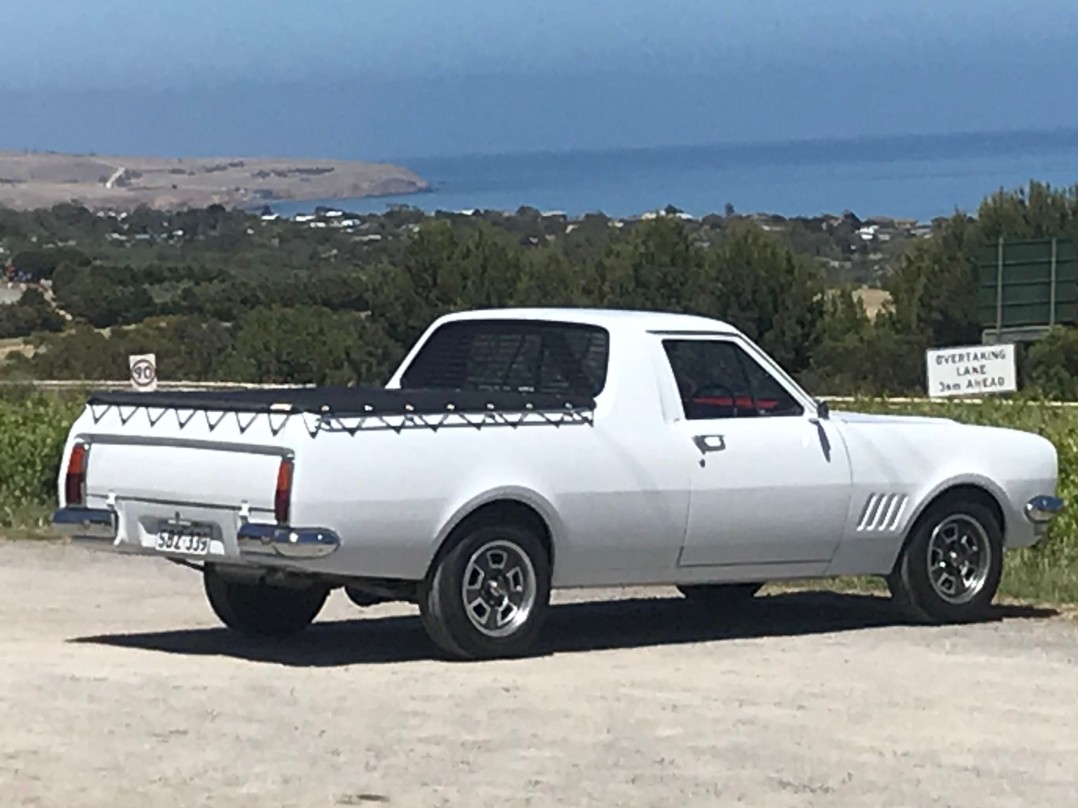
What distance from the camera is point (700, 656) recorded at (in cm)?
1186

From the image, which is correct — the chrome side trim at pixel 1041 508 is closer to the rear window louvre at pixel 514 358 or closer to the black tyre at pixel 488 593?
the rear window louvre at pixel 514 358

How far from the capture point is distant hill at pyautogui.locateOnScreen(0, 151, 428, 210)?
145 meters

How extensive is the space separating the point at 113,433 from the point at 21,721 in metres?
2.46

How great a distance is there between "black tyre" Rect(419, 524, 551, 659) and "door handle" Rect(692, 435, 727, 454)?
1.08m

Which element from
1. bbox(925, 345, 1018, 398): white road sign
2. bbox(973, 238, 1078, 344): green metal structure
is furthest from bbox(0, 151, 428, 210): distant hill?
bbox(925, 345, 1018, 398): white road sign

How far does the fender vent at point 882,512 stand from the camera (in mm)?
12664

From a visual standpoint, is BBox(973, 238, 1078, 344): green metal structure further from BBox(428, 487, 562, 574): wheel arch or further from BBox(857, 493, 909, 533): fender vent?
BBox(428, 487, 562, 574): wheel arch

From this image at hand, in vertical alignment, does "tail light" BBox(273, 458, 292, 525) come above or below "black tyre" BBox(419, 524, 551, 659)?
above

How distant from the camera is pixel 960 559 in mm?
13148

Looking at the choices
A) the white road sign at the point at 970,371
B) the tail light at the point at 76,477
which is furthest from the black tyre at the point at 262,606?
the white road sign at the point at 970,371

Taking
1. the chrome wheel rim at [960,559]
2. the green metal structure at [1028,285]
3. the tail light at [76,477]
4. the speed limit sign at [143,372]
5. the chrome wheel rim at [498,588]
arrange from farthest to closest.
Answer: the green metal structure at [1028,285], the speed limit sign at [143,372], the chrome wheel rim at [960,559], the tail light at [76,477], the chrome wheel rim at [498,588]

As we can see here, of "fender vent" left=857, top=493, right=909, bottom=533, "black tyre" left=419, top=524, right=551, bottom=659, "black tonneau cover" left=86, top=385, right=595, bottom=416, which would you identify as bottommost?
"black tyre" left=419, top=524, right=551, bottom=659

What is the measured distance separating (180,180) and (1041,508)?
162m

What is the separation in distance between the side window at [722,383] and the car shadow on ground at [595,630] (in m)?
1.27
